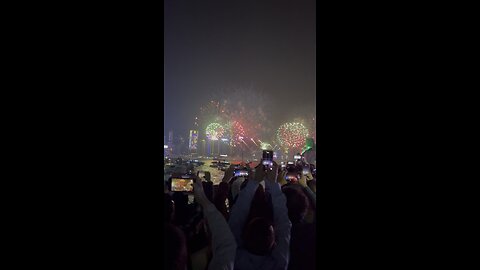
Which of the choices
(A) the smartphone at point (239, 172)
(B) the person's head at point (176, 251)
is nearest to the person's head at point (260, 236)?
(B) the person's head at point (176, 251)

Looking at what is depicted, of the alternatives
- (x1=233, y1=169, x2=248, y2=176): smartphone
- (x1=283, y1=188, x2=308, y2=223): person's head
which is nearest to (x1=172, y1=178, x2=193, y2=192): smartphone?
(x1=233, y1=169, x2=248, y2=176): smartphone

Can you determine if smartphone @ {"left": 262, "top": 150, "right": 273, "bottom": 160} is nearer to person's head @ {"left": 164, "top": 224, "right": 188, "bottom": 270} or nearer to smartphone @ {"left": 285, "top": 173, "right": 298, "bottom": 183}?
smartphone @ {"left": 285, "top": 173, "right": 298, "bottom": 183}

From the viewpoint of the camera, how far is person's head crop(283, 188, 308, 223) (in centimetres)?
178

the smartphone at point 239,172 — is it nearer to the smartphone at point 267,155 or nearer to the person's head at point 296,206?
the smartphone at point 267,155

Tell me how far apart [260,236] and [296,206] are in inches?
19.0

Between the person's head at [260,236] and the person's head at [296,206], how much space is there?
395 millimetres

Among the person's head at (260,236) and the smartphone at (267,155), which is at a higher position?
the smartphone at (267,155)

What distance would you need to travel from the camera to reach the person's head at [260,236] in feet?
4.55

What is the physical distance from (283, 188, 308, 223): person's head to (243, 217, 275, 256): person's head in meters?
0.39
